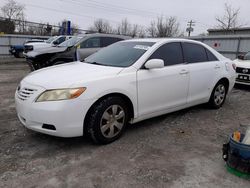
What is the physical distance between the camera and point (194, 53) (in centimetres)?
485

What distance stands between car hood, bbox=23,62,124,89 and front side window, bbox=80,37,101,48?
519 cm

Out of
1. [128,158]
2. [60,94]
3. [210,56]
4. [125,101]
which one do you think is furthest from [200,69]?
[60,94]

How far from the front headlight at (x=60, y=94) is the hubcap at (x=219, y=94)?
132 inches

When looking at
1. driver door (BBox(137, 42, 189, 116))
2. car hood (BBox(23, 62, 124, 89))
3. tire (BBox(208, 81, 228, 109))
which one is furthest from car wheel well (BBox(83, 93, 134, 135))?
tire (BBox(208, 81, 228, 109))

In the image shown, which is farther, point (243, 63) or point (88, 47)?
point (88, 47)

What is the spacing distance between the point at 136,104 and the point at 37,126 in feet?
4.80

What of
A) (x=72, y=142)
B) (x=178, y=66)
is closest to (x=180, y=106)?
(x=178, y=66)

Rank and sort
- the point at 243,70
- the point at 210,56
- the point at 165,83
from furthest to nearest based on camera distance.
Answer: the point at 243,70
the point at 210,56
the point at 165,83

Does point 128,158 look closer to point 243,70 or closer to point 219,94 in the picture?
point 219,94

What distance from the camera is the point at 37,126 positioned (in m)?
3.24

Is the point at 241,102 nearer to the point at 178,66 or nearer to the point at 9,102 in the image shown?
the point at 178,66

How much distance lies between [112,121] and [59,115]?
0.80m

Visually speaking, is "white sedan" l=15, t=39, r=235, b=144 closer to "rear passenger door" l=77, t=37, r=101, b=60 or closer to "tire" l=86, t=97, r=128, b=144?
"tire" l=86, t=97, r=128, b=144

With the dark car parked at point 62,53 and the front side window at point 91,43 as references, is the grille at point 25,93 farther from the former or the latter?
the front side window at point 91,43
